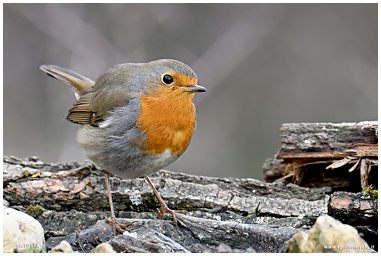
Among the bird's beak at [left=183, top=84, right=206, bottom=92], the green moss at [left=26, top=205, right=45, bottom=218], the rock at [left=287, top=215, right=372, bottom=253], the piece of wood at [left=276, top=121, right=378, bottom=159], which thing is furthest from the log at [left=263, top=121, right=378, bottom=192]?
the green moss at [left=26, top=205, right=45, bottom=218]

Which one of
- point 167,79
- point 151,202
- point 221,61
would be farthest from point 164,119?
point 221,61

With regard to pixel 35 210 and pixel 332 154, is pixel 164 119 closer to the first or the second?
pixel 35 210

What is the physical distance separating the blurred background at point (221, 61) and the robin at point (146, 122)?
10.3 feet

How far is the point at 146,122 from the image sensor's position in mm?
3502

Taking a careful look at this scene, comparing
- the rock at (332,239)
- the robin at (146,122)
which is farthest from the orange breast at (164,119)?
the rock at (332,239)

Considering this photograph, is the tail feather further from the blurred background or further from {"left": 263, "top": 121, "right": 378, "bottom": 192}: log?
{"left": 263, "top": 121, "right": 378, "bottom": 192}: log

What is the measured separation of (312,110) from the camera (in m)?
7.61

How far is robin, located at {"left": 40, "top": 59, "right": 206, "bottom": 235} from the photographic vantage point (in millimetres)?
3518

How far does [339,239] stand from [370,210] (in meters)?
0.98

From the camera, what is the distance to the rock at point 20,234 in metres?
2.25

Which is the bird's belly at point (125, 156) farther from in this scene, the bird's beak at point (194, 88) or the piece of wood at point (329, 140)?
the piece of wood at point (329, 140)

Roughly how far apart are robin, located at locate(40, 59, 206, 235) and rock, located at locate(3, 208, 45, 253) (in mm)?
1157

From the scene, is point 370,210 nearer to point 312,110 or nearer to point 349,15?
point 312,110

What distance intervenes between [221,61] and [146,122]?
3.99m
